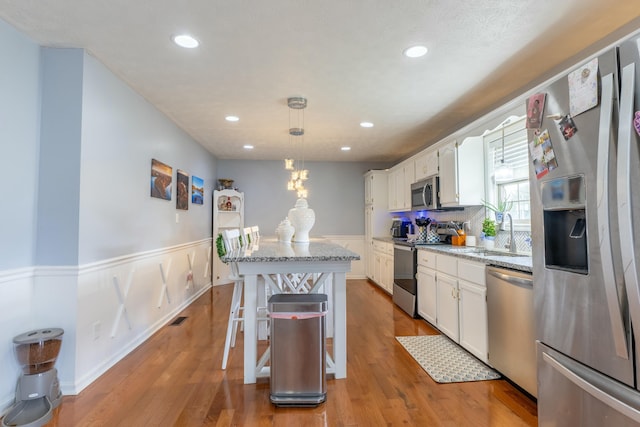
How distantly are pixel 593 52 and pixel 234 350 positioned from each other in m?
3.70

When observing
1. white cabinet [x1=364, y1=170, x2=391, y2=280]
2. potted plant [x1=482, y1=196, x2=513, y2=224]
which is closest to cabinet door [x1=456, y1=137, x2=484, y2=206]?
potted plant [x1=482, y1=196, x2=513, y2=224]

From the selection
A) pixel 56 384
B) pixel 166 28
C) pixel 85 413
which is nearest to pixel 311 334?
pixel 85 413

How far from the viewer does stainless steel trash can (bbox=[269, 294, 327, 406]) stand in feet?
6.83

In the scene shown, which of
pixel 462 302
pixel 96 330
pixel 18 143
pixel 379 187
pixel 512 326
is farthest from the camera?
pixel 379 187

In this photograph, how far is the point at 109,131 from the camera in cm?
264

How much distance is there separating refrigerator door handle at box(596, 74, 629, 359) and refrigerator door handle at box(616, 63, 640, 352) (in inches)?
1.9

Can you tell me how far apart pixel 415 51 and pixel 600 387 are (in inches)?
88.0

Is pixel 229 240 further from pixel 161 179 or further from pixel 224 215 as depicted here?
pixel 224 215

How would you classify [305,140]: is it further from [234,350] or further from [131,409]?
[131,409]

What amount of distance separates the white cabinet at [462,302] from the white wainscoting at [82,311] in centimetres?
301

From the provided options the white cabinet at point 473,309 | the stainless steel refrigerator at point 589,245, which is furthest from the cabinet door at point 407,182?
the stainless steel refrigerator at point 589,245

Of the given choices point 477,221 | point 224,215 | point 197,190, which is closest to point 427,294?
point 477,221

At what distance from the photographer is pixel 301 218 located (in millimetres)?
3145

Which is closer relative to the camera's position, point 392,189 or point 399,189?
point 399,189
